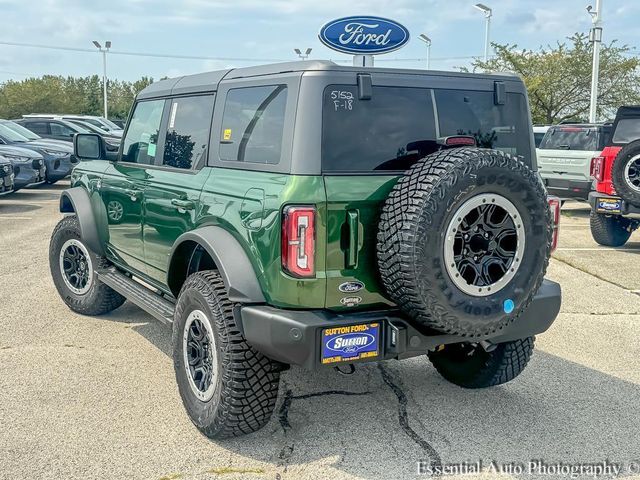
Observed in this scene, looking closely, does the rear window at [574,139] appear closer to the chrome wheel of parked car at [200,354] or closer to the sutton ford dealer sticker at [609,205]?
the sutton ford dealer sticker at [609,205]

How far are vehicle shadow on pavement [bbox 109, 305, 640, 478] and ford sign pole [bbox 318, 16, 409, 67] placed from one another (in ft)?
7.47

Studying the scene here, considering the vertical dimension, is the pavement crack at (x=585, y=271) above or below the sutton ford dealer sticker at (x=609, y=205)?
below

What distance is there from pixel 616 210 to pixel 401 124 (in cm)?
658

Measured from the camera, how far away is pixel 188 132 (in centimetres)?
445

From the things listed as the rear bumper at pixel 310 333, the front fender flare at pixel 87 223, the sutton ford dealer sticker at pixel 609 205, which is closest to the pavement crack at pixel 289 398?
the rear bumper at pixel 310 333

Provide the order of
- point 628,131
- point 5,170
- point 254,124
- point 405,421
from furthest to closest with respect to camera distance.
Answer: point 5,170 → point 628,131 → point 405,421 → point 254,124

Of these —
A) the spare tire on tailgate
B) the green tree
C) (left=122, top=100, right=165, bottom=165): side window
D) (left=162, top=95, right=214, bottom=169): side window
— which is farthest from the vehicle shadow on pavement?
the green tree

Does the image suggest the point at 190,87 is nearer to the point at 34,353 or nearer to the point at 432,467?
the point at 34,353

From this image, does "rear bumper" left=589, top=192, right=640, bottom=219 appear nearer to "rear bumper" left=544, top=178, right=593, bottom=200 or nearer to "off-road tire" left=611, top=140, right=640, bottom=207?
"off-road tire" left=611, top=140, right=640, bottom=207

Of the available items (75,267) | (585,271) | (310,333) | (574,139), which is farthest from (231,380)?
(574,139)

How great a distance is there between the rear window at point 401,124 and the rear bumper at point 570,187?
30.0 feet

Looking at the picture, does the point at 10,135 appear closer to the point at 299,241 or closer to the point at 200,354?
the point at 200,354

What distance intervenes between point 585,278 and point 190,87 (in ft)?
17.4

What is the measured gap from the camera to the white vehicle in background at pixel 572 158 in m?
12.7
